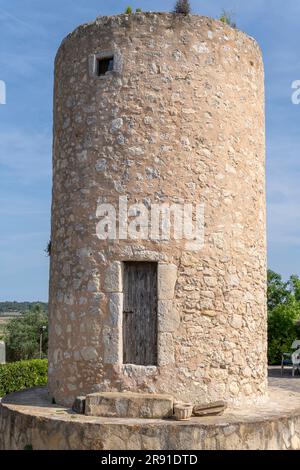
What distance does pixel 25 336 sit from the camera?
3086cm

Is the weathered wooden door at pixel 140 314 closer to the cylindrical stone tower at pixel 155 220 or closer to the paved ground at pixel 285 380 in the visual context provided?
the cylindrical stone tower at pixel 155 220

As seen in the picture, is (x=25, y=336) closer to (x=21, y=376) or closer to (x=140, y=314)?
(x=21, y=376)

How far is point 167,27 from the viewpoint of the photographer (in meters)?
7.05

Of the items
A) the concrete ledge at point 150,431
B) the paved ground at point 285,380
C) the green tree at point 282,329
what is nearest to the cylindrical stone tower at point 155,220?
the concrete ledge at point 150,431

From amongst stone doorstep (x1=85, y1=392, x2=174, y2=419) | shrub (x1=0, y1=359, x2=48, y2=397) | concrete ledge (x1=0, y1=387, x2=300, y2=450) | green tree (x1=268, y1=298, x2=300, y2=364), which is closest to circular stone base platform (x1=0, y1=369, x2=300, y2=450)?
concrete ledge (x1=0, y1=387, x2=300, y2=450)

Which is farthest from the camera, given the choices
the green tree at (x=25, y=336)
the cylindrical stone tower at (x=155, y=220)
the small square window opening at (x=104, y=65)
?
the green tree at (x=25, y=336)

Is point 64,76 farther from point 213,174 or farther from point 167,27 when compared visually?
point 213,174

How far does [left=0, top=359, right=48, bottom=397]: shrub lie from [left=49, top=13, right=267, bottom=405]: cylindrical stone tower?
7582 mm

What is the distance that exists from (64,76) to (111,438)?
4702mm

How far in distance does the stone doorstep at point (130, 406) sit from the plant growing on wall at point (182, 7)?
475cm

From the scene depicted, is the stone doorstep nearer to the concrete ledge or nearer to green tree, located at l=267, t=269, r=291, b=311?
the concrete ledge

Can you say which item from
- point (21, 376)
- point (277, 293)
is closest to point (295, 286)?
point (277, 293)

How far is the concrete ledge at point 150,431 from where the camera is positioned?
5.67m
